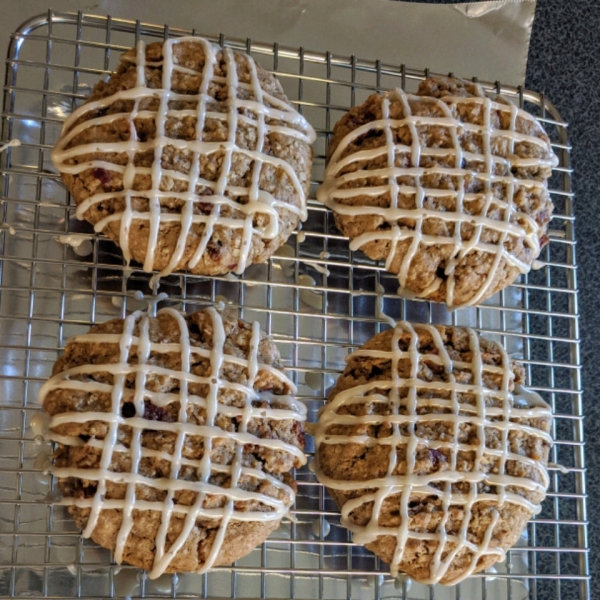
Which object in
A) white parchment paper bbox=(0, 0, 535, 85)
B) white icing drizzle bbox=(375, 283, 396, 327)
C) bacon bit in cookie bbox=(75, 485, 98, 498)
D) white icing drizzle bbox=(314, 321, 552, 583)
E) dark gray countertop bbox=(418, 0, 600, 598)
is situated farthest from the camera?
dark gray countertop bbox=(418, 0, 600, 598)

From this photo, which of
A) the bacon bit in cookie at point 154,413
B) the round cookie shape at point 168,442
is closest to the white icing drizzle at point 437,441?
the round cookie shape at point 168,442

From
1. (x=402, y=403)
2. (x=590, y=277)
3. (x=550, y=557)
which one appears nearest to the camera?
(x=402, y=403)

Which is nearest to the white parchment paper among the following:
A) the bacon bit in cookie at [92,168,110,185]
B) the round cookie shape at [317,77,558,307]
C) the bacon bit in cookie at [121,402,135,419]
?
the round cookie shape at [317,77,558,307]

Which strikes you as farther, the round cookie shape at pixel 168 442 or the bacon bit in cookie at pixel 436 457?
the bacon bit in cookie at pixel 436 457

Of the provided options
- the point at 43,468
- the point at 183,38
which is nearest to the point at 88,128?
the point at 183,38

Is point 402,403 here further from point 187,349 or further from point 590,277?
point 590,277

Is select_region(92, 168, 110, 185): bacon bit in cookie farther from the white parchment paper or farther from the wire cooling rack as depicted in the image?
the white parchment paper

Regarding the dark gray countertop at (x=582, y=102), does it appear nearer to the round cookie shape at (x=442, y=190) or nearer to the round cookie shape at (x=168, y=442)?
the round cookie shape at (x=442, y=190)

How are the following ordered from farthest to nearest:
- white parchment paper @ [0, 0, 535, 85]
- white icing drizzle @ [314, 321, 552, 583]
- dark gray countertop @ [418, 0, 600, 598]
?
dark gray countertop @ [418, 0, 600, 598], white parchment paper @ [0, 0, 535, 85], white icing drizzle @ [314, 321, 552, 583]
